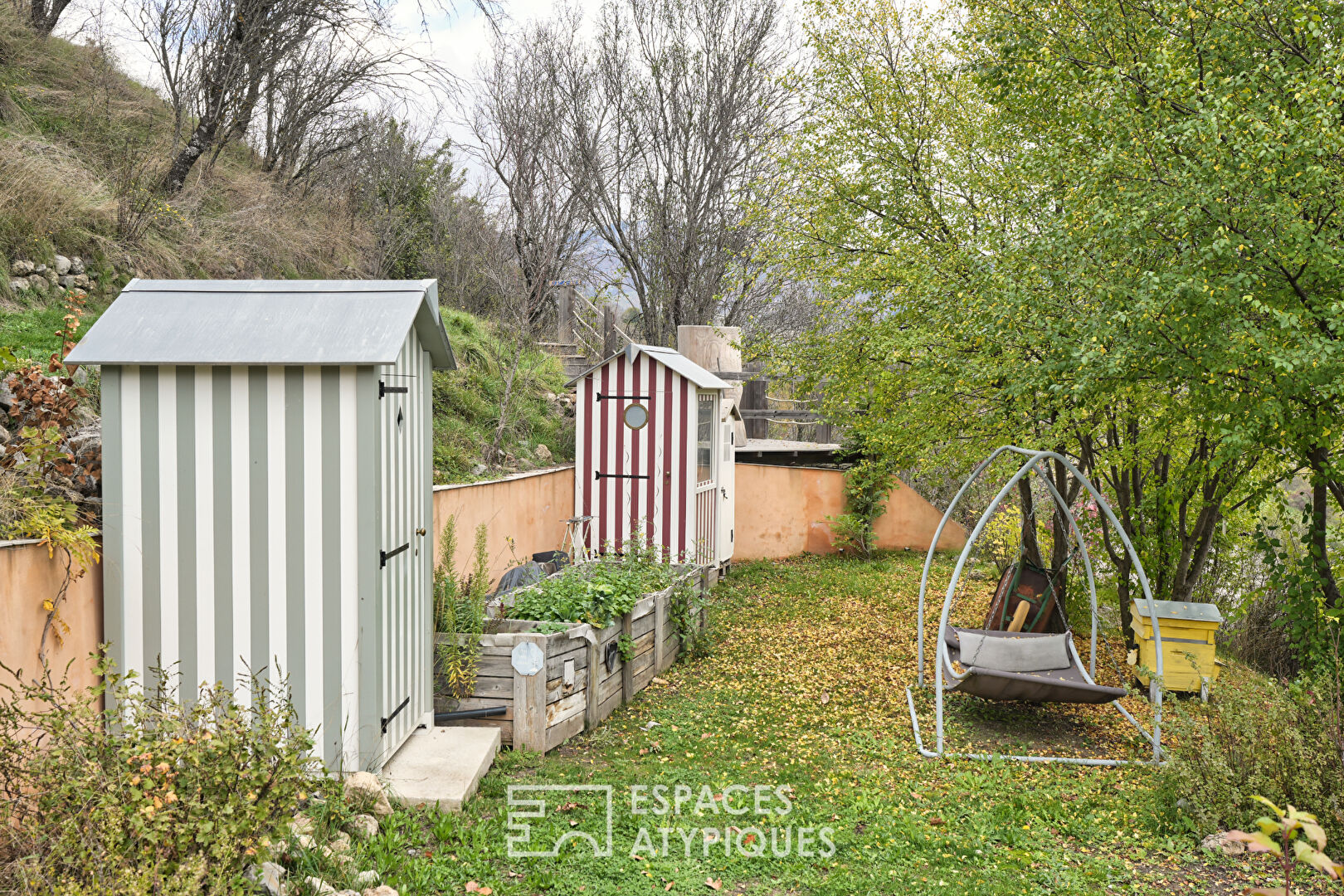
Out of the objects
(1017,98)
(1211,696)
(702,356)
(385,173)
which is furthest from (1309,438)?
(385,173)

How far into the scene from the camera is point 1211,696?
598cm

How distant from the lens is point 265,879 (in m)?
2.99

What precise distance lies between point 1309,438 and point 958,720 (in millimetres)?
2831

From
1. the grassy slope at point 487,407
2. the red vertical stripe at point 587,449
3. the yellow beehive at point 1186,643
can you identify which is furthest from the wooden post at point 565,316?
the yellow beehive at point 1186,643

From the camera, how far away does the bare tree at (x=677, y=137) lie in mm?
15453

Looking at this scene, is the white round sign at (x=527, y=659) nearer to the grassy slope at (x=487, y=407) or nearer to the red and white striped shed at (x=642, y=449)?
the grassy slope at (x=487, y=407)

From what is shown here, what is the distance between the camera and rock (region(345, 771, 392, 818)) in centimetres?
386

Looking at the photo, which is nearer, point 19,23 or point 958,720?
point 958,720

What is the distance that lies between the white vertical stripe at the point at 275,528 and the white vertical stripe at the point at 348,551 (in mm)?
257

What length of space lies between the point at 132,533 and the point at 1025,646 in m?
5.90

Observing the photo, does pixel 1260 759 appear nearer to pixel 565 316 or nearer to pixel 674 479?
pixel 674 479

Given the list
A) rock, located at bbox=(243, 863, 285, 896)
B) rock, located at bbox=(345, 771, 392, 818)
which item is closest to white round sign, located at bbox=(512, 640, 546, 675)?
rock, located at bbox=(345, 771, 392, 818)

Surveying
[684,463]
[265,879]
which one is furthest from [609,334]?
[265,879]

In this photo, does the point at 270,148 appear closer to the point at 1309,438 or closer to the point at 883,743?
the point at 883,743
